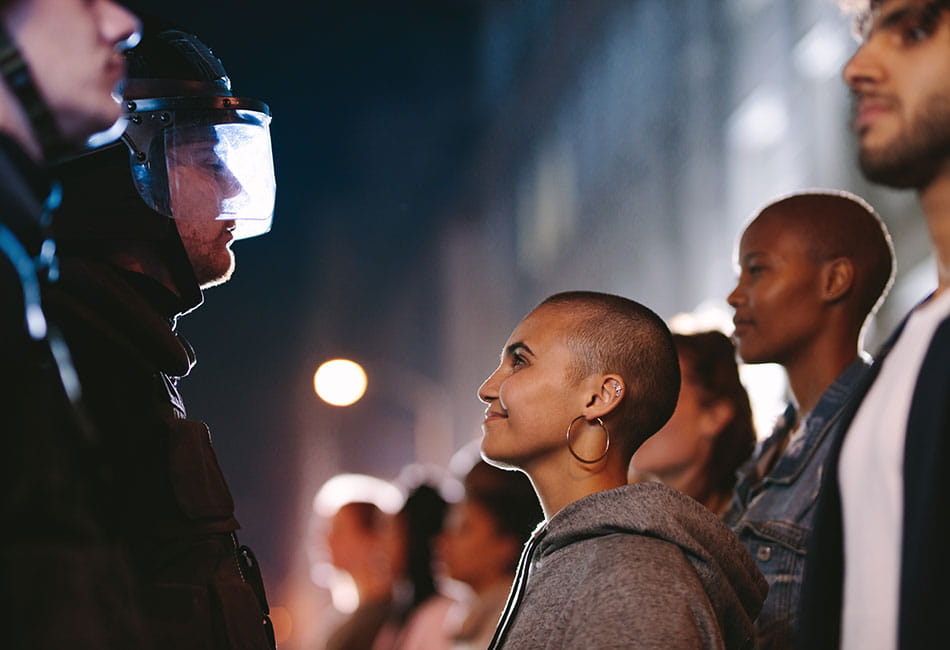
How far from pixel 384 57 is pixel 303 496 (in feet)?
28.9

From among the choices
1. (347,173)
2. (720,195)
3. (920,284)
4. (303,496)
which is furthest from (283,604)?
(920,284)

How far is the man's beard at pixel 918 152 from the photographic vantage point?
6.05ft

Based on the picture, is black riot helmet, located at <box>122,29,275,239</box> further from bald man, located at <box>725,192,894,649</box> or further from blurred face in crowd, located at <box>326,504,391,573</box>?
blurred face in crowd, located at <box>326,504,391,573</box>

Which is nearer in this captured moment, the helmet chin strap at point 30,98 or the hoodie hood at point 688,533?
the helmet chin strap at point 30,98

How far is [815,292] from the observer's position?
331 cm

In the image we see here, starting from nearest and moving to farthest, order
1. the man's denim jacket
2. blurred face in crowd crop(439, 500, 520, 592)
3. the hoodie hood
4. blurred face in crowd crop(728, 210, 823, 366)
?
the hoodie hood, the man's denim jacket, blurred face in crowd crop(728, 210, 823, 366), blurred face in crowd crop(439, 500, 520, 592)

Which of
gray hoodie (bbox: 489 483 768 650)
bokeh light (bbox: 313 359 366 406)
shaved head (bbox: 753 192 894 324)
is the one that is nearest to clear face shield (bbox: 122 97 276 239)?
gray hoodie (bbox: 489 483 768 650)

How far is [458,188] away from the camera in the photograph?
28.2 metres

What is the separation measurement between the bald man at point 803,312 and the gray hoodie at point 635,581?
0.70 meters

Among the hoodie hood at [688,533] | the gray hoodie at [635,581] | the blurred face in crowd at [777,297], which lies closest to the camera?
the gray hoodie at [635,581]

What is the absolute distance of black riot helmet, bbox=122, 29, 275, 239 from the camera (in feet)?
8.79

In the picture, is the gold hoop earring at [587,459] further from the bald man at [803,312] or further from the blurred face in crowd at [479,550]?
the blurred face in crowd at [479,550]

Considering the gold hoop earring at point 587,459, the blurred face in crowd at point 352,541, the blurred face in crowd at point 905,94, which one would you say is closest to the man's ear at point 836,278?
the gold hoop earring at point 587,459

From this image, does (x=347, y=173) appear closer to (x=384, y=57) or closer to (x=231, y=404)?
(x=384, y=57)
